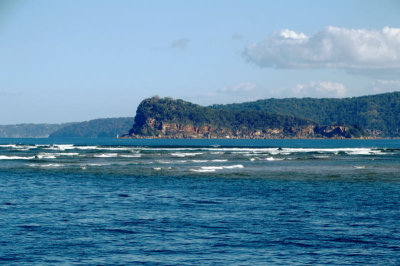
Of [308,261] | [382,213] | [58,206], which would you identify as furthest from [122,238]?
[382,213]

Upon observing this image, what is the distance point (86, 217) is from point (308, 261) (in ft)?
45.3

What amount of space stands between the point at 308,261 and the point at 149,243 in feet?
22.9

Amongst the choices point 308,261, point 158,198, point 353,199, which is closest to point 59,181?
point 158,198

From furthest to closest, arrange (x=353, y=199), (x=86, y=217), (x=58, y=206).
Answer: (x=353, y=199) < (x=58, y=206) < (x=86, y=217)

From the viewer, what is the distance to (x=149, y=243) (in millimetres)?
22891

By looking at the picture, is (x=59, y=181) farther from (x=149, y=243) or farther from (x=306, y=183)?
(x=149, y=243)

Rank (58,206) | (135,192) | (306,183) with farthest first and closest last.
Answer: (306,183), (135,192), (58,206)

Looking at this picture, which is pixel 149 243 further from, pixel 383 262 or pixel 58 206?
pixel 58 206

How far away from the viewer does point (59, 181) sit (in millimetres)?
50062

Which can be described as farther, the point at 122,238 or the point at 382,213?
the point at 382,213

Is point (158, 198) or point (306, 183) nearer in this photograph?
point (158, 198)

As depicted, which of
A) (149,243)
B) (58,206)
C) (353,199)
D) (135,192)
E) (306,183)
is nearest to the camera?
(149,243)

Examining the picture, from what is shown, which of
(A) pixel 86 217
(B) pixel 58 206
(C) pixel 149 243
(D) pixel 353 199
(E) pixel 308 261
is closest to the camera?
(E) pixel 308 261

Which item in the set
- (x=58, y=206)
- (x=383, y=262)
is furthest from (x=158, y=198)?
(x=383, y=262)
